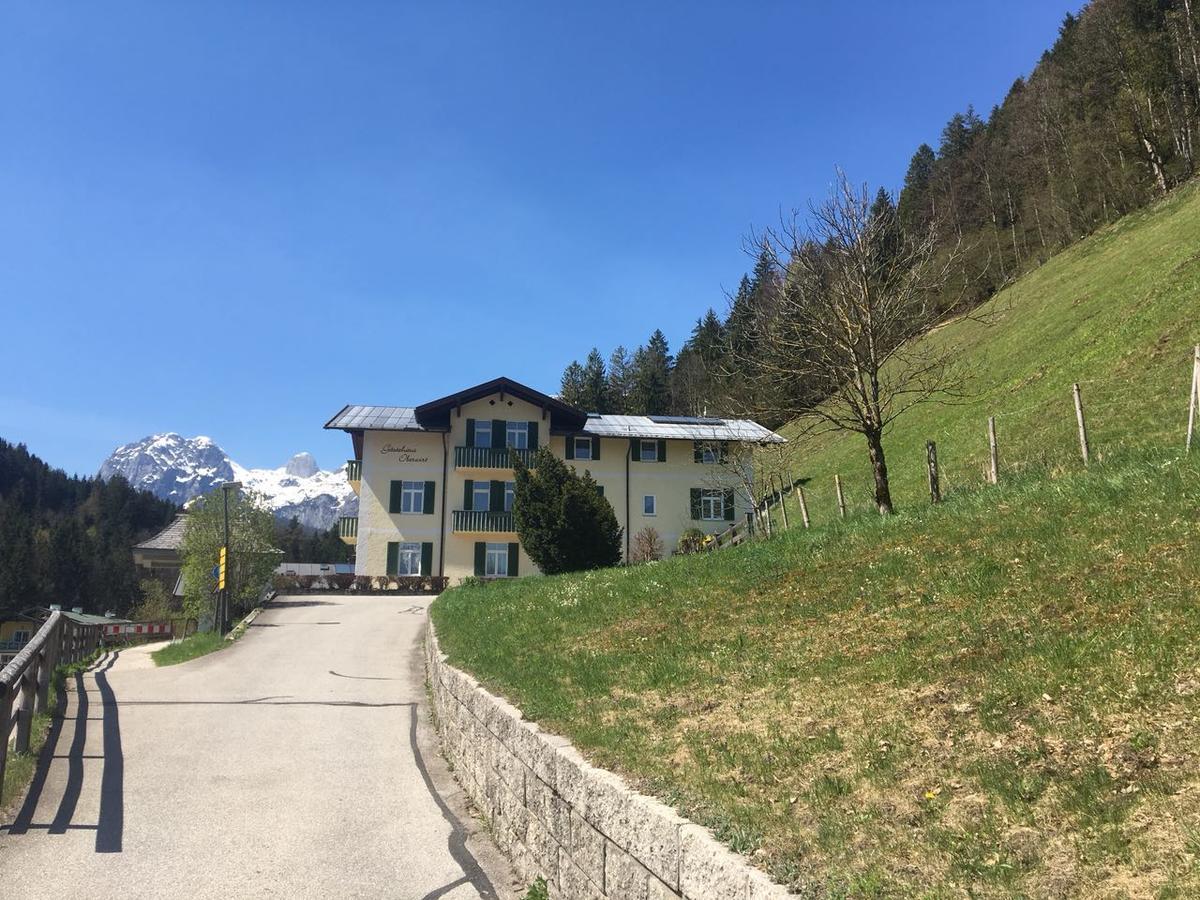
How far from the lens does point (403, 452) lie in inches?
1618

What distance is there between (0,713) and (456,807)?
4.30 meters

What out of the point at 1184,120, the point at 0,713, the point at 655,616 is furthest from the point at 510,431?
the point at 1184,120

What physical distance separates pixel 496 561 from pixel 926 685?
3692 centimetres

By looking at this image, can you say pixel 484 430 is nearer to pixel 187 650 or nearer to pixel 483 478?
pixel 483 478

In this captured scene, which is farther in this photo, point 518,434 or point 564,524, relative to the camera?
point 518,434

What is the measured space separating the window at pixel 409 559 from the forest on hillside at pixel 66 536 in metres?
62.3

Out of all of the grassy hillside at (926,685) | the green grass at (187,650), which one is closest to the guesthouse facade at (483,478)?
the green grass at (187,650)

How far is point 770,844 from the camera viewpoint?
375 centimetres

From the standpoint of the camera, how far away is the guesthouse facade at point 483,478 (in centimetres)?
4031

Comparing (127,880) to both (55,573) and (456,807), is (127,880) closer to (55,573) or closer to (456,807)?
(456,807)

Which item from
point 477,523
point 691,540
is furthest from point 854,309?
point 477,523

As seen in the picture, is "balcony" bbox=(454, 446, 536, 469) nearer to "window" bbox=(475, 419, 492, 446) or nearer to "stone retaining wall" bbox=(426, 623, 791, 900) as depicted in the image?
"window" bbox=(475, 419, 492, 446)

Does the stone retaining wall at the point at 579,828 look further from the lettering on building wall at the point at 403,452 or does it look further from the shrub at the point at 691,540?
the lettering on building wall at the point at 403,452

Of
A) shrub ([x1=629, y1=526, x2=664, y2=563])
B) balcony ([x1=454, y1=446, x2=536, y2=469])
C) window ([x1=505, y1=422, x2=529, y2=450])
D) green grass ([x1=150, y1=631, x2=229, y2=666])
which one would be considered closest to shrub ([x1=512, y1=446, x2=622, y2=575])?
green grass ([x1=150, y1=631, x2=229, y2=666])
